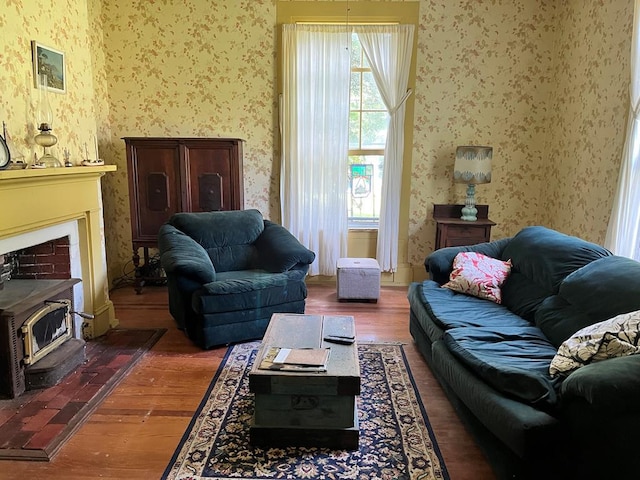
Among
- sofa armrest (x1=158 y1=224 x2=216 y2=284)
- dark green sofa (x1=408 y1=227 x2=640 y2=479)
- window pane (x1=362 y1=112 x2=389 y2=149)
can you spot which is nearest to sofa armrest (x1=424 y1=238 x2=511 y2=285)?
dark green sofa (x1=408 y1=227 x2=640 y2=479)

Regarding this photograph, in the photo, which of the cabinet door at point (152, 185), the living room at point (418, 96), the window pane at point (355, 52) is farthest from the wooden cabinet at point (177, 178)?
the window pane at point (355, 52)

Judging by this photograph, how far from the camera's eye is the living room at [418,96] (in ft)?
15.0

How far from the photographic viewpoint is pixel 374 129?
4.88m

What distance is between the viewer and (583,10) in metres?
4.07

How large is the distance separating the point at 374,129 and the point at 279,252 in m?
1.90

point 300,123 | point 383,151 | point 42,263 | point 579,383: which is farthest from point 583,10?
point 42,263

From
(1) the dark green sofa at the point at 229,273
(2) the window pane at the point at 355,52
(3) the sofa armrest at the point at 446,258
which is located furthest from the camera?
(2) the window pane at the point at 355,52

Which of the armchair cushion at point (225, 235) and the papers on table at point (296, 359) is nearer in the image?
the papers on table at point (296, 359)

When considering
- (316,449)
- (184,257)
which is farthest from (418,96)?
(316,449)

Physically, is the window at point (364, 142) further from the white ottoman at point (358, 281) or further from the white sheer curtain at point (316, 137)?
the white ottoman at point (358, 281)

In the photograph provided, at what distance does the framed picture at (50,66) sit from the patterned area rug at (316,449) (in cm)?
214

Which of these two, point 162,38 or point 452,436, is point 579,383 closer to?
point 452,436

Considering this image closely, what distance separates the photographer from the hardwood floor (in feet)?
6.85

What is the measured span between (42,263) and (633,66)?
4.18 metres
